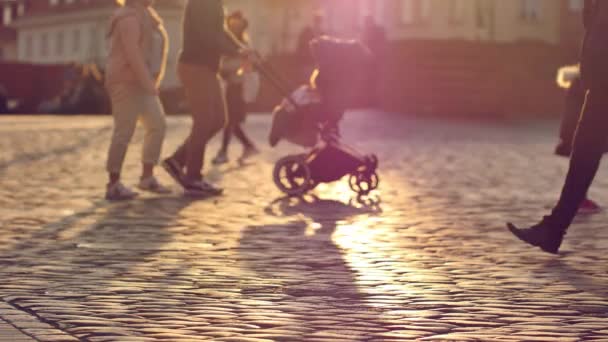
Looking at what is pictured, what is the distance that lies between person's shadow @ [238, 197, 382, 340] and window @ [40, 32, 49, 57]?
8910 cm

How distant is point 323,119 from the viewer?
1291 centimetres

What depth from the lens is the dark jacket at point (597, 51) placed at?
804cm

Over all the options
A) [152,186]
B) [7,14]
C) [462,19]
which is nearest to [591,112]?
[152,186]

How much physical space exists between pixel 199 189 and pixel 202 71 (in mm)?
1044

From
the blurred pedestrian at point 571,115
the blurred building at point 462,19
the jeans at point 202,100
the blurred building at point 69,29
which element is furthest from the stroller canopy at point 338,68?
the blurred building at point 69,29

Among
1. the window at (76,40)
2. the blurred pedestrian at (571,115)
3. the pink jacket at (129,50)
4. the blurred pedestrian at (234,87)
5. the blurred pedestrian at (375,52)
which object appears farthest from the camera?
the window at (76,40)

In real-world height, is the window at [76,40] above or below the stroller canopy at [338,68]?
below

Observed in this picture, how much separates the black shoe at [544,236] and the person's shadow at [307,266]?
1.02 metres

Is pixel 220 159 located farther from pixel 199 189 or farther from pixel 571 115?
pixel 571 115

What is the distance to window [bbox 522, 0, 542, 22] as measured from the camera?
172 feet

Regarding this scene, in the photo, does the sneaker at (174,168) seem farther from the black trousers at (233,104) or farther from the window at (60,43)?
the window at (60,43)


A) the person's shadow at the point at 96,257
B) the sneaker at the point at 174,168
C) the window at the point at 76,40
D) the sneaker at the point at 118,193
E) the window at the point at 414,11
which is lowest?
the window at the point at 76,40

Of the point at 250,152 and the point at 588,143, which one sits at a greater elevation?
the point at 588,143

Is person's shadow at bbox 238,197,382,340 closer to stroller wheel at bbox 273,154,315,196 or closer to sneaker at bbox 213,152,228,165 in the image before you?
stroller wheel at bbox 273,154,315,196
